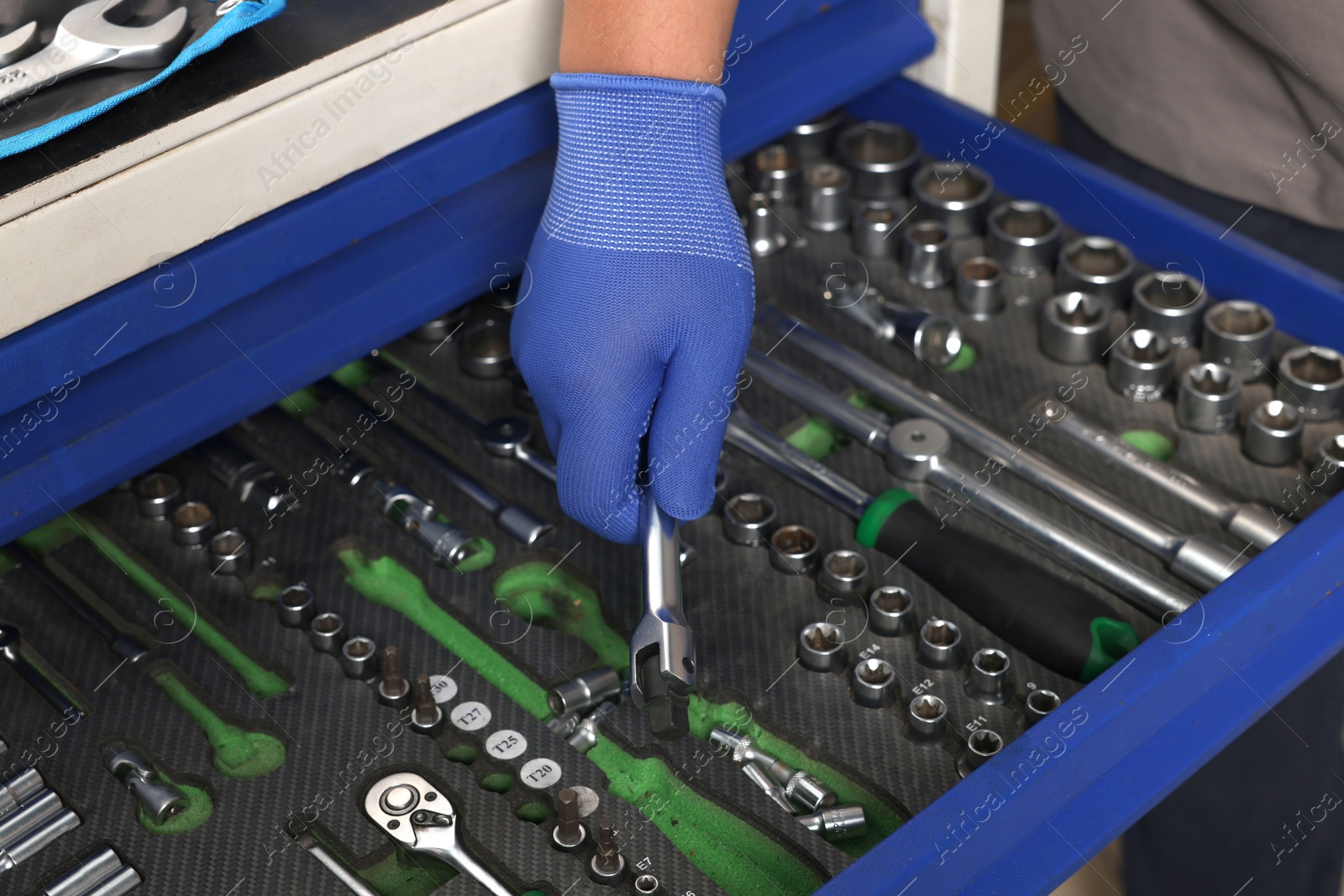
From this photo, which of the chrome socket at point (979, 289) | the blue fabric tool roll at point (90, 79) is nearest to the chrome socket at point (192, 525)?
the blue fabric tool roll at point (90, 79)

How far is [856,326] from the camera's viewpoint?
1.30 m

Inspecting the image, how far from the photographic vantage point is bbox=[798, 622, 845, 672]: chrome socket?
3.31 feet

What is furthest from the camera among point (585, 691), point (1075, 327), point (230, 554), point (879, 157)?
point (879, 157)

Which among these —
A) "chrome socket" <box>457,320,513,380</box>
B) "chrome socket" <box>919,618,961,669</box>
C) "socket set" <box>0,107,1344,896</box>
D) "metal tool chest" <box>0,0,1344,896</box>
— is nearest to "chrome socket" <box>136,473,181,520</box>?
"socket set" <box>0,107,1344,896</box>

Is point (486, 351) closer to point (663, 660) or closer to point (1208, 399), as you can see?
point (663, 660)

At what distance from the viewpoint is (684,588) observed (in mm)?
1081

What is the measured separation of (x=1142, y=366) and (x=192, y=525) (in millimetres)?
780

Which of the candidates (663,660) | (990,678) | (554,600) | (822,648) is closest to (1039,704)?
(990,678)

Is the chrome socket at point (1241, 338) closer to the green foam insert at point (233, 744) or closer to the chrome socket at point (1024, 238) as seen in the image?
the chrome socket at point (1024, 238)

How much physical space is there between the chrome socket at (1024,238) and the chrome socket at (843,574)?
0.39 meters

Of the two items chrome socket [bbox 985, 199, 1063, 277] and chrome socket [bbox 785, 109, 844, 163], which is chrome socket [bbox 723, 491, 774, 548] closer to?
chrome socket [bbox 985, 199, 1063, 277]

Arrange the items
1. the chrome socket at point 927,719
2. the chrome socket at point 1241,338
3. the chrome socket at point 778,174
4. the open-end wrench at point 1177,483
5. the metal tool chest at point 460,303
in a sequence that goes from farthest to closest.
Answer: the chrome socket at point 778,174 < the chrome socket at point 1241,338 < the open-end wrench at point 1177,483 < the chrome socket at point 927,719 < the metal tool chest at point 460,303

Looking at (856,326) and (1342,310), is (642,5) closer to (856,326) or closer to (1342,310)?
(856,326)

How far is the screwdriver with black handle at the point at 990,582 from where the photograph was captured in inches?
38.8
